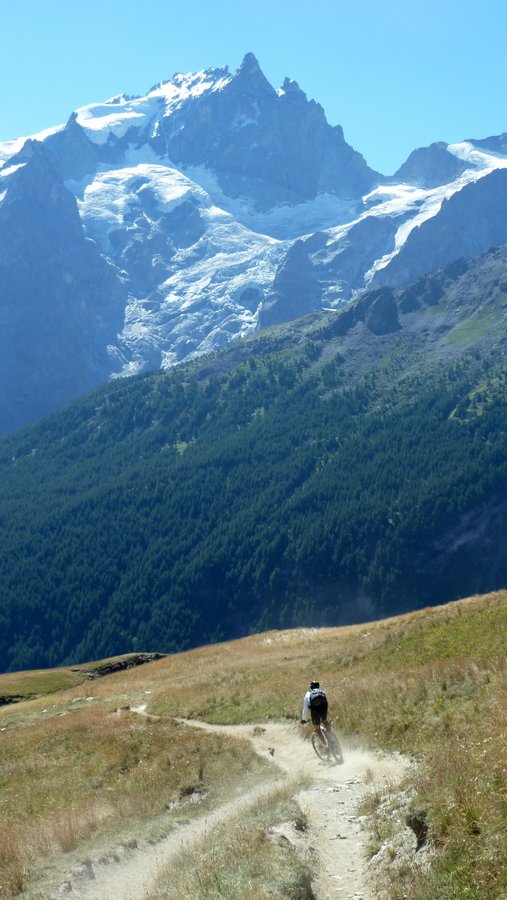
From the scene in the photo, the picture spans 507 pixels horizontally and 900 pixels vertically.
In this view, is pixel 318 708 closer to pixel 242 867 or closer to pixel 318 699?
pixel 318 699

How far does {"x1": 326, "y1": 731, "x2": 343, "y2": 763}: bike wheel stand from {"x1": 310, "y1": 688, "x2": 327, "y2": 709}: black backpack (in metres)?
0.94

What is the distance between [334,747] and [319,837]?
25.7 feet

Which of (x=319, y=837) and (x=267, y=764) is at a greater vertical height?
(x=267, y=764)

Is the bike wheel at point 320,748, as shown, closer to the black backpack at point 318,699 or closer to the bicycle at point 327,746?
the bicycle at point 327,746

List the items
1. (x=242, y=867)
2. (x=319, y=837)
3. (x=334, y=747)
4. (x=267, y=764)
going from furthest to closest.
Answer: (x=267, y=764) < (x=334, y=747) < (x=319, y=837) < (x=242, y=867)

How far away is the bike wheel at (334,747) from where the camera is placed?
23900 mm

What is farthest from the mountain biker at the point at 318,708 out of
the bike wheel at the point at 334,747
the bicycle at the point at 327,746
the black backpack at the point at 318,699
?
the bike wheel at the point at 334,747

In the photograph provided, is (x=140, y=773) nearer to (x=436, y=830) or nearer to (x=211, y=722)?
(x=211, y=722)

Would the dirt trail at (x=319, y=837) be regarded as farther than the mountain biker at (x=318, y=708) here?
No

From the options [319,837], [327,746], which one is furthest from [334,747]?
[319,837]

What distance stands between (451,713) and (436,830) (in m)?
7.72

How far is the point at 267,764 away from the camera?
82.6 feet

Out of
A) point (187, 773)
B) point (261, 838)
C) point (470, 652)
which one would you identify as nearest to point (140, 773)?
point (187, 773)

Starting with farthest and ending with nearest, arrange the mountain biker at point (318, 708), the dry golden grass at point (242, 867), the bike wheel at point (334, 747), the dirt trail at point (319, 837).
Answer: the mountain biker at point (318, 708), the bike wheel at point (334, 747), the dirt trail at point (319, 837), the dry golden grass at point (242, 867)
